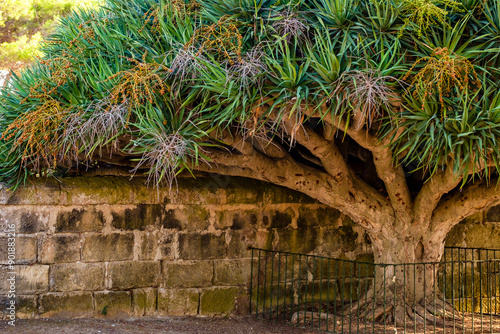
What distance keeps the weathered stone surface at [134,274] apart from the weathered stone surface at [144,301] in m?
0.07

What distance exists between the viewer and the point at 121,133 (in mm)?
4121

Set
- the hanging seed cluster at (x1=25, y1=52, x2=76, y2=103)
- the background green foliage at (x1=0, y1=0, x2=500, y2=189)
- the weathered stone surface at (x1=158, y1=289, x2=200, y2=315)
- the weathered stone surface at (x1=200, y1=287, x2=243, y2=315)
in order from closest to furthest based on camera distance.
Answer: the background green foliage at (x1=0, y1=0, x2=500, y2=189) → the hanging seed cluster at (x1=25, y1=52, x2=76, y2=103) → the weathered stone surface at (x1=158, y1=289, x2=200, y2=315) → the weathered stone surface at (x1=200, y1=287, x2=243, y2=315)

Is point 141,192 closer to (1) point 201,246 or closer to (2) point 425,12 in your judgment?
(1) point 201,246

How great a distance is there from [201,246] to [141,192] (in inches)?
36.4

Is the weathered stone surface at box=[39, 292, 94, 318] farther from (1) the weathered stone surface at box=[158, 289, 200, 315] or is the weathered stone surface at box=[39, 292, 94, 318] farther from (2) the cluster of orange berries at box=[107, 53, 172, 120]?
(2) the cluster of orange berries at box=[107, 53, 172, 120]

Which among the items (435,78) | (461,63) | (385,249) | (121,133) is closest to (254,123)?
(121,133)

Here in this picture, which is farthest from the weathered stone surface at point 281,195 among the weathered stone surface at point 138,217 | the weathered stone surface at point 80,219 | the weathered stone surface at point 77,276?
the weathered stone surface at point 77,276

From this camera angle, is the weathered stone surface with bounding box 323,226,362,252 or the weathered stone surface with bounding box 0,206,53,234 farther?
the weathered stone surface with bounding box 323,226,362,252

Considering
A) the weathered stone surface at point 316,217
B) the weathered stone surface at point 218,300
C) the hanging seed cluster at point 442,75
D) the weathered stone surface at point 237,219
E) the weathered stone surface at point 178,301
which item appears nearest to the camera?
the hanging seed cluster at point 442,75

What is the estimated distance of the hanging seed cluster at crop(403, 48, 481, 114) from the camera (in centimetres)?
358

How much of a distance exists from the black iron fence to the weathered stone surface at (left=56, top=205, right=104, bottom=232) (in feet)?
6.04

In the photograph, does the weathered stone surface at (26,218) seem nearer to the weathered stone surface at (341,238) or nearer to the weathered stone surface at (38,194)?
the weathered stone surface at (38,194)

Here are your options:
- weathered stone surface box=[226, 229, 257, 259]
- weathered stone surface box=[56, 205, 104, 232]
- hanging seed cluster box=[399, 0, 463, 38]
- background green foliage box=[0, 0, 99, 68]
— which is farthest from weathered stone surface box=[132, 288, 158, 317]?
background green foliage box=[0, 0, 99, 68]

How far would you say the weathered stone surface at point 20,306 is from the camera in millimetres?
4941
